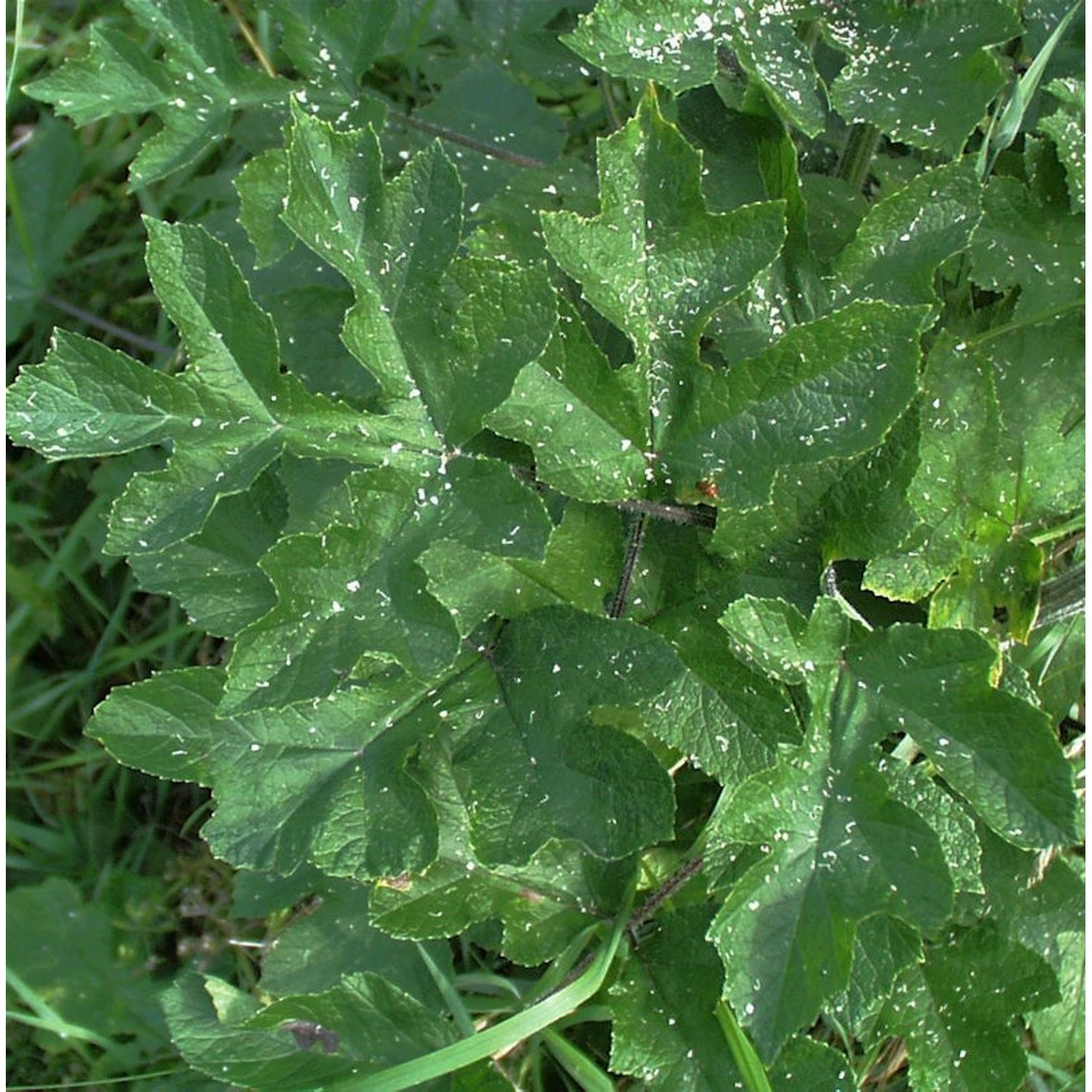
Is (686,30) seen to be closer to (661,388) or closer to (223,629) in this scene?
A: (661,388)

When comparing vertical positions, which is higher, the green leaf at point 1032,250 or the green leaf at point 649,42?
the green leaf at point 649,42

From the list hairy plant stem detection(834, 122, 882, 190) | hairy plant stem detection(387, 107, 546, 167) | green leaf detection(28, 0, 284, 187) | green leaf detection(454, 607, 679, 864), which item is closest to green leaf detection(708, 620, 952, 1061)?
green leaf detection(454, 607, 679, 864)

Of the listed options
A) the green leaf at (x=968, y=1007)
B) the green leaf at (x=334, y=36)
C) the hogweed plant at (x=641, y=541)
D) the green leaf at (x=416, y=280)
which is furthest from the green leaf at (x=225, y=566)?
the green leaf at (x=968, y=1007)

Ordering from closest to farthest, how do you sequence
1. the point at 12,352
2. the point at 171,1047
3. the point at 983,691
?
1. the point at 983,691
2. the point at 171,1047
3. the point at 12,352

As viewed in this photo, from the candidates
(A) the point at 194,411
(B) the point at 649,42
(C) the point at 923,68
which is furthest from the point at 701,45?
(A) the point at 194,411

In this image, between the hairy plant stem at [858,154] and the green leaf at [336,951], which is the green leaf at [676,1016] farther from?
the hairy plant stem at [858,154]

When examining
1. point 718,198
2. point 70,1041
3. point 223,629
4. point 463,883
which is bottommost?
point 70,1041

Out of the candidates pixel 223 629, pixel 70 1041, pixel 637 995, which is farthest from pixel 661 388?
pixel 70 1041
